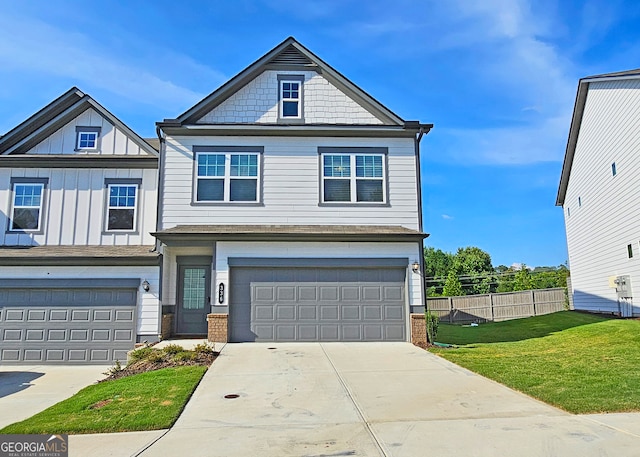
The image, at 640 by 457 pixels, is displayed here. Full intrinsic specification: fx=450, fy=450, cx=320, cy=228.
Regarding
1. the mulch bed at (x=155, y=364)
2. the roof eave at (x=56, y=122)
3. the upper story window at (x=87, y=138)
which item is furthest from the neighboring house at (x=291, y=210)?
the upper story window at (x=87, y=138)

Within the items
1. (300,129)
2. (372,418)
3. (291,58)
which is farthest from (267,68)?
(372,418)

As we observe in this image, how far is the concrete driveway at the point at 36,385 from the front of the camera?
26.0ft

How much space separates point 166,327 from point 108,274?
7.65 ft

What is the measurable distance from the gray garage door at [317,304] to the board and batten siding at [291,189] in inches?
64.3

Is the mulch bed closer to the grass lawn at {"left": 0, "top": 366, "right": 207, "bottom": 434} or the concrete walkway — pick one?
the concrete walkway

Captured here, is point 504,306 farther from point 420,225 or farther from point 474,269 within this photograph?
point 474,269

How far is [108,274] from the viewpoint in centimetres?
1341

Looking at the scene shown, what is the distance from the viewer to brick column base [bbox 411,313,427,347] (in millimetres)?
12789

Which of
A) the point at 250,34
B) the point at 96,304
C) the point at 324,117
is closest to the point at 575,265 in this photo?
the point at 324,117

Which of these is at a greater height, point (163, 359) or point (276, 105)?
point (276, 105)

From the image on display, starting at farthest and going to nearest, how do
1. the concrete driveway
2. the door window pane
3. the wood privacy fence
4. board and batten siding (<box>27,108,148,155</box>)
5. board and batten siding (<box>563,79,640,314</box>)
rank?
the wood privacy fence < board and batten siding (<box>563,79,640,314</box>) < board and batten siding (<box>27,108,148,155</box>) < the door window pane < the concrete driveway

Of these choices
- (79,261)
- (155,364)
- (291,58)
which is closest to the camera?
(155,364)

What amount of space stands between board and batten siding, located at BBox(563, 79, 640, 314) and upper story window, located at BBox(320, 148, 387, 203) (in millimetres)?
8510
